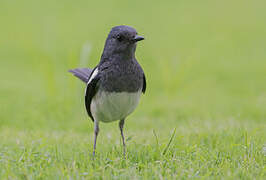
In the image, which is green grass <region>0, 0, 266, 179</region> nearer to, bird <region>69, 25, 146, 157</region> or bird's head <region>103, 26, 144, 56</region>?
→ bird <region>69, 25, 146, 157</region>

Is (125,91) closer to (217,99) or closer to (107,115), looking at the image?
(107,115)

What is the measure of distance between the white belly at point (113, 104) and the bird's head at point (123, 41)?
0.46 meters

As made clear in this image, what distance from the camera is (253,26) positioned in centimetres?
1405

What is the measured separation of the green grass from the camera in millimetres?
4172

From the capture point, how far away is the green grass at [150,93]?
13.7 feet

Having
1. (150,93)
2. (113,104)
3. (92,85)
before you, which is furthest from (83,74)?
(150,93)

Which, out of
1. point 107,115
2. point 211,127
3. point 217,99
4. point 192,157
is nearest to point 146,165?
point 192,157

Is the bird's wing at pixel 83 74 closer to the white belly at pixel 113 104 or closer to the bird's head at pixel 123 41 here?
the white belly at pixel 113 104

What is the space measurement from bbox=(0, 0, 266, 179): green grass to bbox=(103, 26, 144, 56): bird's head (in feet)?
3.42

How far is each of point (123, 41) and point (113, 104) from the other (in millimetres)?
697

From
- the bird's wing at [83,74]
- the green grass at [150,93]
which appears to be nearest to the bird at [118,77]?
the green grass at [150,93]

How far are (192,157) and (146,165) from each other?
0.64 metres

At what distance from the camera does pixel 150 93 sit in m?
10.2

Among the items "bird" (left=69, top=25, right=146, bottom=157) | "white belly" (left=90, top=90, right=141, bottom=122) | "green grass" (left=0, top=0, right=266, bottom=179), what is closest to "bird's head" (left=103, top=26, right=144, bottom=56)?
"bird" (left=69, top=25, right=146, bottom=157)
